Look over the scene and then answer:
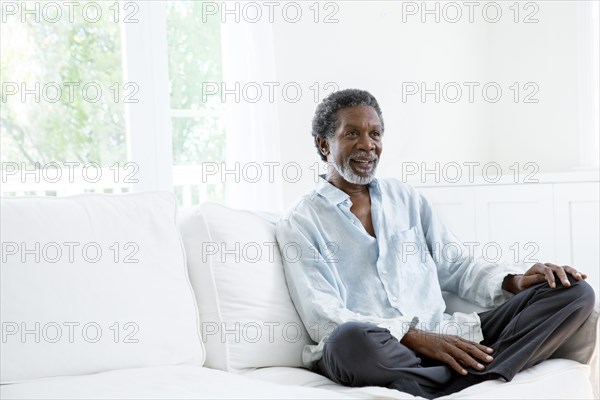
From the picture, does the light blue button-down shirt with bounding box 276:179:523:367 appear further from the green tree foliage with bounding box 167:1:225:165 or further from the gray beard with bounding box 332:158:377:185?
the green tree foliage with bounding box 167:1:225:165

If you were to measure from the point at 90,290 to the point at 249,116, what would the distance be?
163 centimetres

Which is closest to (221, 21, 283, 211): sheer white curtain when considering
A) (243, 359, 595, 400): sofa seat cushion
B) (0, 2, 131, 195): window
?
(0, 2, 131, 195): window

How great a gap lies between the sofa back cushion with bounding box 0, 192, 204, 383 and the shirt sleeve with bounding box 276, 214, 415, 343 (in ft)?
1.01

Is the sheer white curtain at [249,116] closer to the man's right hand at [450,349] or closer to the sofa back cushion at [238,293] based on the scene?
the sofa back cushion at [238,293]

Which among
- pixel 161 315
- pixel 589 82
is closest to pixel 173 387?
pixel 161 315

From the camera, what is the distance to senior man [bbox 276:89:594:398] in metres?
1.97

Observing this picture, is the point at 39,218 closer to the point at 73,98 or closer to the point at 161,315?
the point at 161,315

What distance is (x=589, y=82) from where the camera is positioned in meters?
3.79

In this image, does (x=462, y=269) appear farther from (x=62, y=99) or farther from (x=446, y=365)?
(x=62, y=99)

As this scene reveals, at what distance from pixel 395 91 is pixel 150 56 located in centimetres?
125

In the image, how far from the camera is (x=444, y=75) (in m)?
4.16

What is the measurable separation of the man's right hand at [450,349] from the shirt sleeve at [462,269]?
0.93 ft

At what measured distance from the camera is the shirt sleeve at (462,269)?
2.30 meters

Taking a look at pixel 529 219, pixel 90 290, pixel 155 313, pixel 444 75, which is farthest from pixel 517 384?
pixel 444 75
